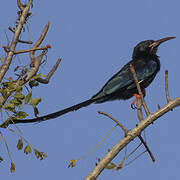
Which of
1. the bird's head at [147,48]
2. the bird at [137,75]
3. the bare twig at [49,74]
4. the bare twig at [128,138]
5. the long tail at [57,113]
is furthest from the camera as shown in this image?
the bird's head at [147,48]

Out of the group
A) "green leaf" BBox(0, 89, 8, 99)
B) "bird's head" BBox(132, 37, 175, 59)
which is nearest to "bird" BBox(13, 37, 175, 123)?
"bird's head" BBox(132, 37, 175, 59)

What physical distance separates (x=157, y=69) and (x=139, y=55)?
71 centimetres

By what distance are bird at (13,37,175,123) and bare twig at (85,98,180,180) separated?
7.73 ft

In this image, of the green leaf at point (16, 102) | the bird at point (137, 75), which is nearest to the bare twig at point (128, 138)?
the green leaf at point (16, 102)

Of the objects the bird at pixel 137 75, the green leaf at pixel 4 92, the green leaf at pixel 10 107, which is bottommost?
the green leaf at pixel 10 107

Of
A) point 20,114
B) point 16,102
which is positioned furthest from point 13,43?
point 20,114

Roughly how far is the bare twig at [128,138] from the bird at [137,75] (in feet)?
7.73

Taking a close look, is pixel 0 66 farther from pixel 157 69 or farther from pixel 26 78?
pixel 157 69

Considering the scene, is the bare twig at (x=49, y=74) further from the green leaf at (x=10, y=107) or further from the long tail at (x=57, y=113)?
the green leaf at (x=10, y=107)

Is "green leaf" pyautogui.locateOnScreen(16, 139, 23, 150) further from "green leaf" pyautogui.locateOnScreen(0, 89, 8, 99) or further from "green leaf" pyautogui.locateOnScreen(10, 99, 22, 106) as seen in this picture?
"green leaf" pyautogui.locateOnScreen(0, 89, 8, 99)

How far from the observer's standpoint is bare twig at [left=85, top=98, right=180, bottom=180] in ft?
9.87

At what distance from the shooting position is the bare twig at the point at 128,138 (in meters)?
3.01

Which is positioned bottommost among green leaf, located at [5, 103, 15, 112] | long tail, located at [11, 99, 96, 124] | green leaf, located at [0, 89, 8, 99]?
green leaf, located at [5, 103, 15, 112]

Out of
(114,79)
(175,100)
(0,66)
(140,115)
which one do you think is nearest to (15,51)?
(0,66)
